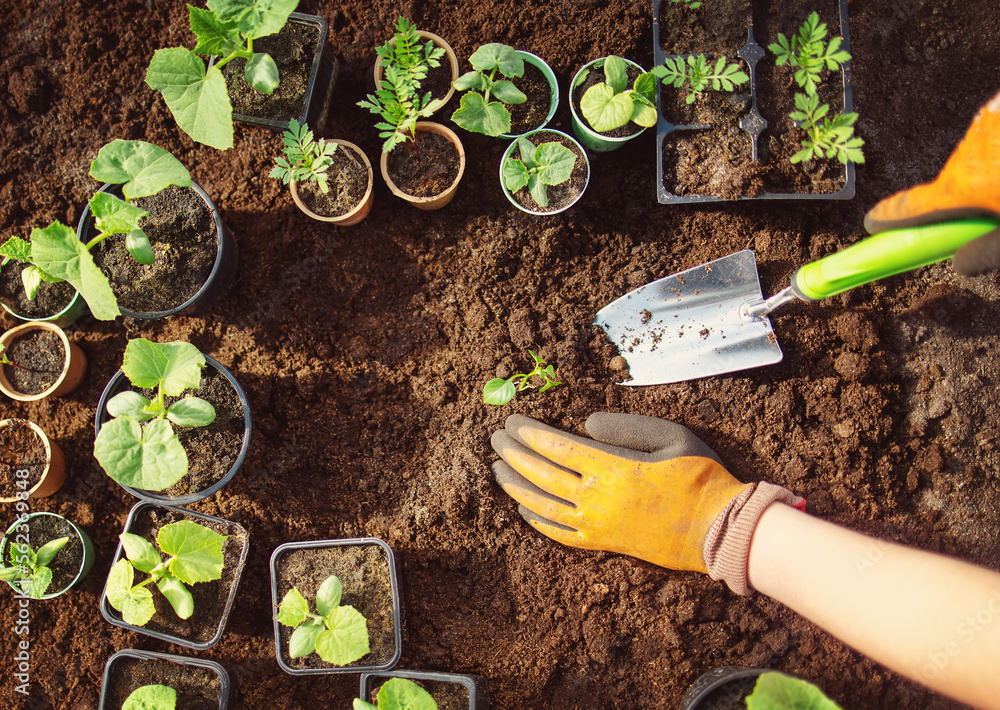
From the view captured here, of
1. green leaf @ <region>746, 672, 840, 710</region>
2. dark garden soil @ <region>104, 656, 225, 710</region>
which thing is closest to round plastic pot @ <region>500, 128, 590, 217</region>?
green leaf @ <region>746, 672, 840, 710</region>

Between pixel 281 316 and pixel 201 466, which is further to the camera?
pixel 281 316

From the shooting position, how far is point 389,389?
1987mm

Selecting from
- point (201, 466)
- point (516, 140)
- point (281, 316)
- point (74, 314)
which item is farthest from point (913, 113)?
point (74, 314)

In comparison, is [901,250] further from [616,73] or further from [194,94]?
[194,94]

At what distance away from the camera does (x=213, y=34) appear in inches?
62.4

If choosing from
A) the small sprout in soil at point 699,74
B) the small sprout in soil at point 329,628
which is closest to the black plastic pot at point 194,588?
the small sprout in soil at point 329,628

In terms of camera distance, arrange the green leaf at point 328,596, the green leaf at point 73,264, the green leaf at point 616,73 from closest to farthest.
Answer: the green leaf at point 73,264
the green leaf at point 328,596
the green leaf at point 616,73

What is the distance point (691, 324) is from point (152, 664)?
6.61 feet

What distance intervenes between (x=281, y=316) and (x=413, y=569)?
94cm

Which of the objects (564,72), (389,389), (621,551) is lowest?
(621,551)

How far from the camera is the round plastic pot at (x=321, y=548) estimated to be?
5.95 ft

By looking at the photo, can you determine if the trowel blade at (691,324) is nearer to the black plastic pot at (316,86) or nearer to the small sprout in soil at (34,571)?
the black plastic pot at (316,86)

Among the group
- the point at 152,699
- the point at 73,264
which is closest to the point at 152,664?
the point at 152,699

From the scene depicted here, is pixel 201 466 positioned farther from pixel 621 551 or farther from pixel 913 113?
pixel 913 113
